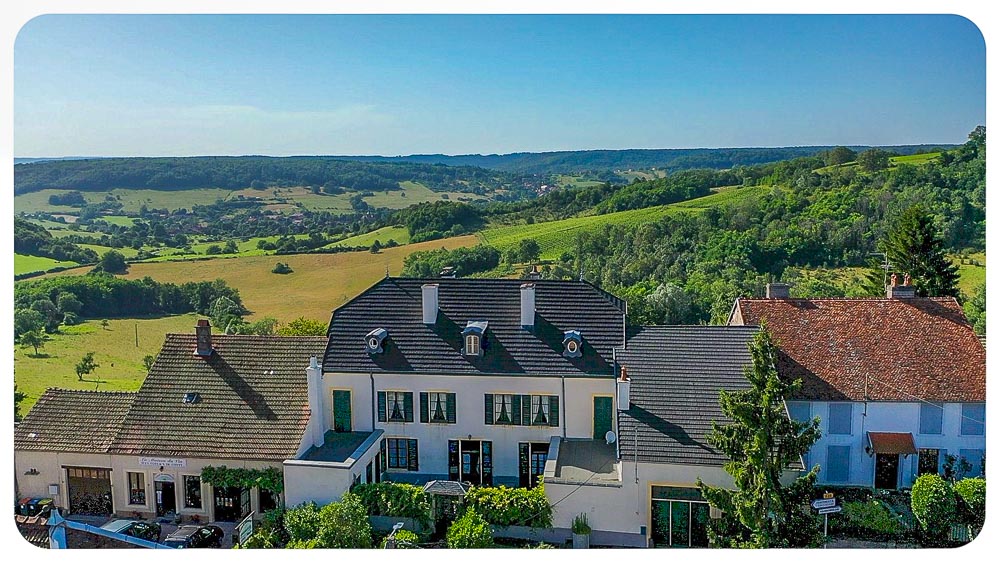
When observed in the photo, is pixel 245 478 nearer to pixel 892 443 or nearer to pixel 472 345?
pixel 472 345

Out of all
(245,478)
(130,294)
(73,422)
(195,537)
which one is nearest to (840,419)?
(245,478)

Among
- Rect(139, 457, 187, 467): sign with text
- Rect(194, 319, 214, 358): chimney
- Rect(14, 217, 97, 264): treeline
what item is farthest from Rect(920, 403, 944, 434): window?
Rect(14, 217, 97, 264): treeline

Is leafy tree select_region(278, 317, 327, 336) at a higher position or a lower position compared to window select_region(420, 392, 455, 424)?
lower

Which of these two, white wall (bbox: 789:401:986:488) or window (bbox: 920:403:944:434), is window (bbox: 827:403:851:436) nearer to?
white wall (bbox: 789:401:986:488)

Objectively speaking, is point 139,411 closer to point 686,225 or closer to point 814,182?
point 686,225

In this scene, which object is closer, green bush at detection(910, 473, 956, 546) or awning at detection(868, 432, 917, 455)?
green bush at detection(910, 473, 956, 546)

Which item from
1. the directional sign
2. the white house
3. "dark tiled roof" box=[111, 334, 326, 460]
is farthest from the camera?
the white house

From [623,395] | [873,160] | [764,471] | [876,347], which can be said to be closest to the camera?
[764,471]
